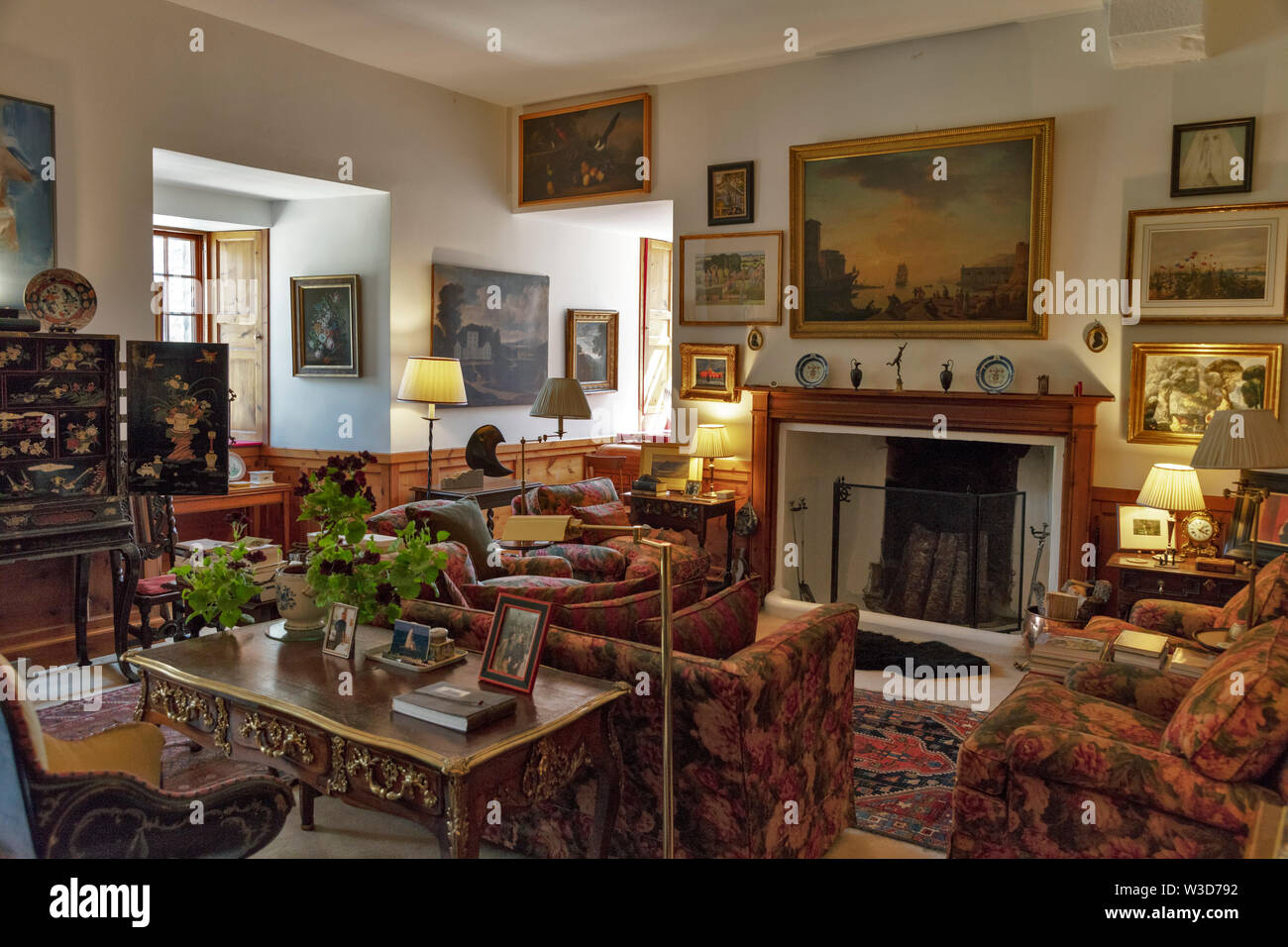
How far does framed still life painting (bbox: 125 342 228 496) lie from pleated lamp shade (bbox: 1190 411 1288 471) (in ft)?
16.4

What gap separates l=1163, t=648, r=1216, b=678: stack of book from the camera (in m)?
3.66

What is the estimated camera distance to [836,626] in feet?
10.9

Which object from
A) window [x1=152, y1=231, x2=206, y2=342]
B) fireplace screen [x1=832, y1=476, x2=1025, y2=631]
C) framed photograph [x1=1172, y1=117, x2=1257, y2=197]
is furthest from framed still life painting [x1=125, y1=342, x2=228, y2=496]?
framed photograph [x1=1172, y1=117, x2=1257, y2=197]

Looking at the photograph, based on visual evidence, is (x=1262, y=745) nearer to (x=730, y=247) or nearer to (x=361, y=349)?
(x=730, y=247)

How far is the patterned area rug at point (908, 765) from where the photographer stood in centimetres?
364

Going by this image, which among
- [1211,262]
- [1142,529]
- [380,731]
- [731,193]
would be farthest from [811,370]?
[380,731]

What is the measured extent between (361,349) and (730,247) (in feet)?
9.19

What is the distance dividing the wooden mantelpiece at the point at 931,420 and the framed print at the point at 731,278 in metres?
0.57

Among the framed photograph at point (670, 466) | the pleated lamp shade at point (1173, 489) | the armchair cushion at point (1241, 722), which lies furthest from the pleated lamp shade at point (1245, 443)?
the framed photograph at point (670, 466)

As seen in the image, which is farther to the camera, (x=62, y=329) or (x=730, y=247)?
(x=730, y=247)

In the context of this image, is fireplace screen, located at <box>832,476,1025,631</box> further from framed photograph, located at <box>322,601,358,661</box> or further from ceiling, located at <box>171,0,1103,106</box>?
framed photograph, located at <box>322,601,358,661</box>

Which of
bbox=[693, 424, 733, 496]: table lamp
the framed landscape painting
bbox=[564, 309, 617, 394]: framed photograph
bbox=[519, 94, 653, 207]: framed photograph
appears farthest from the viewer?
bbox=[564, 309, 617, 394]: framed photograph

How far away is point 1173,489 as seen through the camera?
17.4ft
